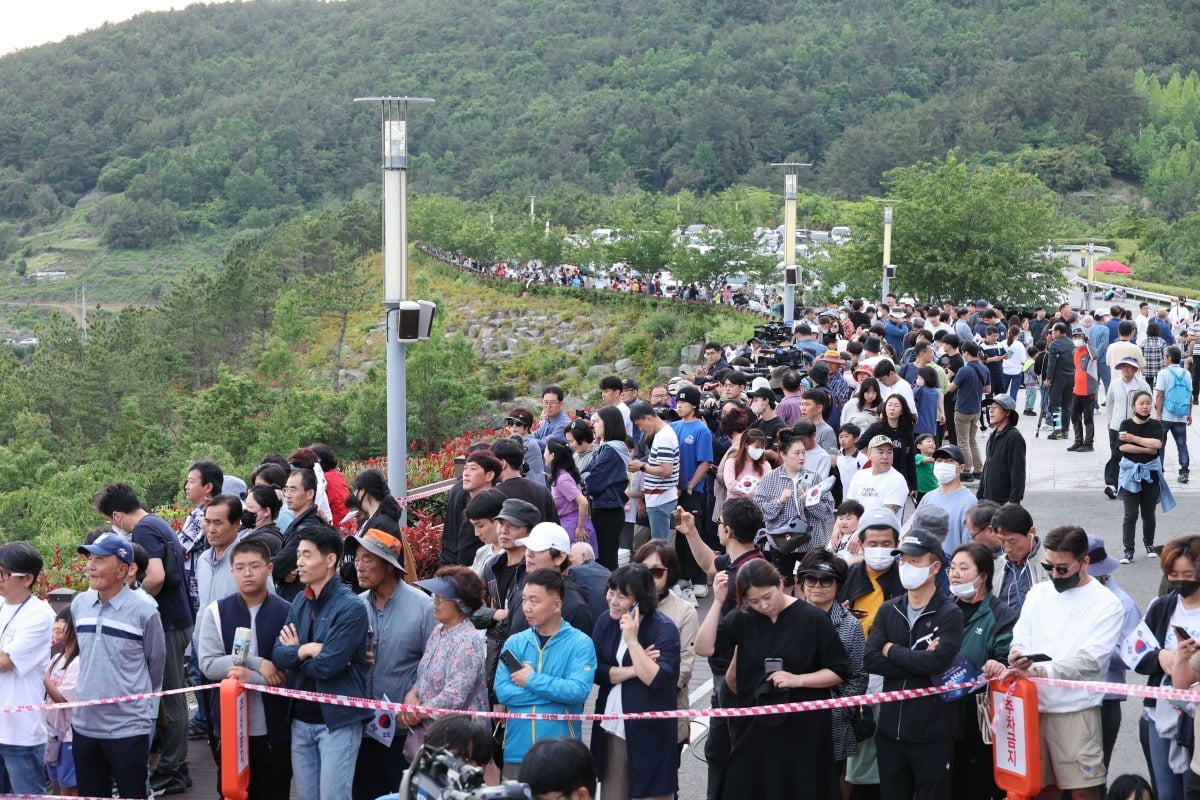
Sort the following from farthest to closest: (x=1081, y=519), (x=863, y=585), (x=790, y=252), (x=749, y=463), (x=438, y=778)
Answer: (x=790, y=252)
(x=1081, y=519)
(x=749, y=463)
(x=863, y=585)
(x=438, y=778)

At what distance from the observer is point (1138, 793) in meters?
4.93

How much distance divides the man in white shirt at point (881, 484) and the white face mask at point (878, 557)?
7.37ft

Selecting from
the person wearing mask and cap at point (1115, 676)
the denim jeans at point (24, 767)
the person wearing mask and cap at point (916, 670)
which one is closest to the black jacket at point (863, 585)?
the person wearing mask and cap at point (916, 670)

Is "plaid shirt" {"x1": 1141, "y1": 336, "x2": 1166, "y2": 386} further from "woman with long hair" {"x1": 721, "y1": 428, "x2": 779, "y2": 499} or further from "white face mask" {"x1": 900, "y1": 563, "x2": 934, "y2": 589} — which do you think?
"white face mask" {"x1": 900, "y1": 563, "x2": 934, "y2": 589}

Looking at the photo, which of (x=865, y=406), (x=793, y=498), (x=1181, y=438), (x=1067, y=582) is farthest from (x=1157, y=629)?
(x=1181, y=438)

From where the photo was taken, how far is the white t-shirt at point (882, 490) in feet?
28.8

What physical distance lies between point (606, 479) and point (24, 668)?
4.87 m

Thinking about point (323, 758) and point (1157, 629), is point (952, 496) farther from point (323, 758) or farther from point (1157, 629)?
point (323, 758)

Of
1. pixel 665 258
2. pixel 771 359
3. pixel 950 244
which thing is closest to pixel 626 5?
pixel 665 258

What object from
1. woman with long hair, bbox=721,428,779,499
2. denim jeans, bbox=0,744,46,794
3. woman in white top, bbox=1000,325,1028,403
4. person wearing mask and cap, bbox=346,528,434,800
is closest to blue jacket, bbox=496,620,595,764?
person wearing mask and cap, bbox=346,528,434,800

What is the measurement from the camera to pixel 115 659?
6.31 m

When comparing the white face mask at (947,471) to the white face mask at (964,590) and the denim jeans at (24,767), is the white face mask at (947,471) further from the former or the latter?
the denim jeans at (24,767)

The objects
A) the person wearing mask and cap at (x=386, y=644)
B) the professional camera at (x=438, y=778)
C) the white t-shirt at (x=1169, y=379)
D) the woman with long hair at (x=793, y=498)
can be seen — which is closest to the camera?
the professional camera at (x=438, y=778)

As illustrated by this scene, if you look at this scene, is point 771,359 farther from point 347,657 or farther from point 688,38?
point 688,38
